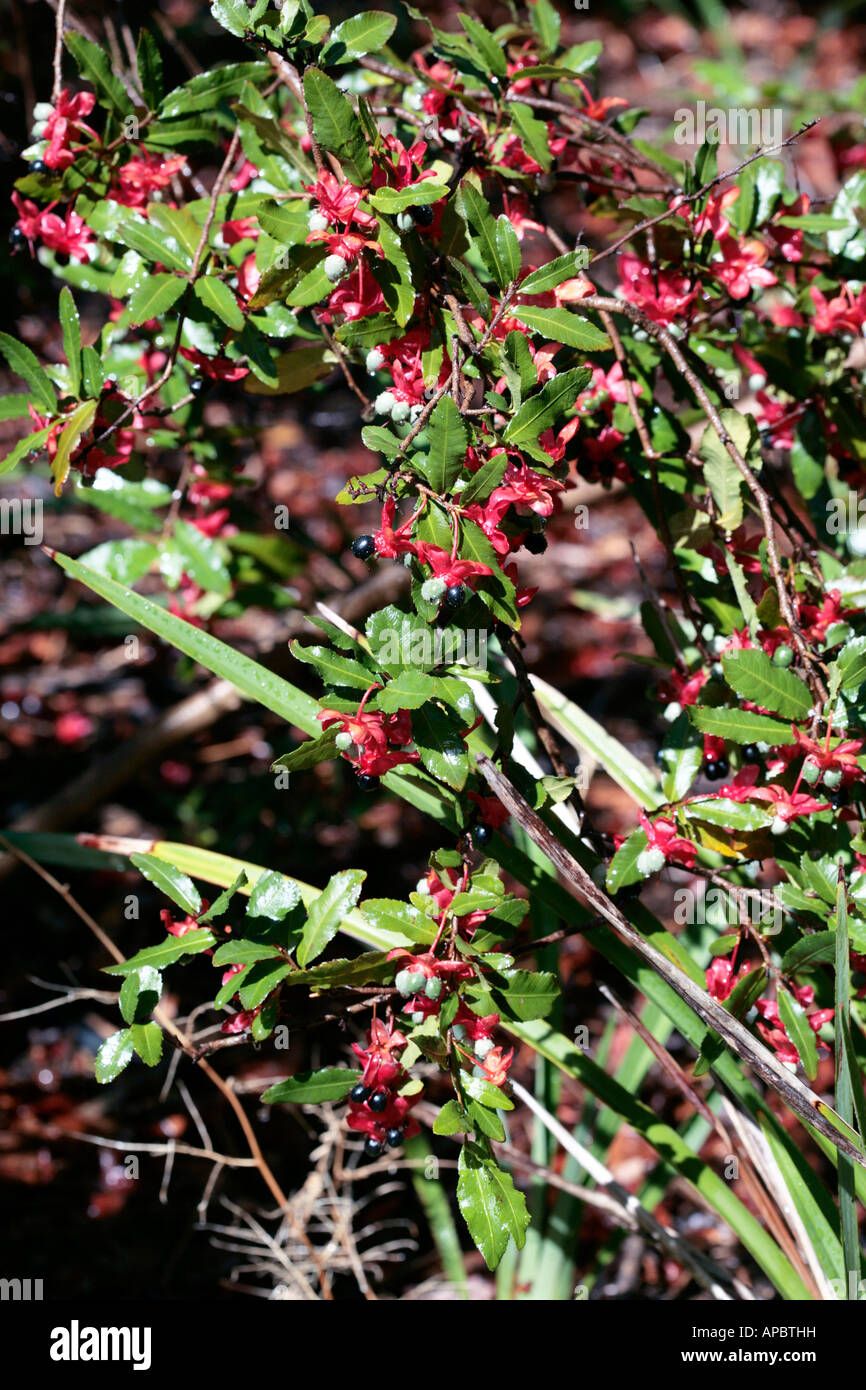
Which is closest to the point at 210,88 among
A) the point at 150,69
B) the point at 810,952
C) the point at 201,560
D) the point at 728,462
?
the point at 150,69

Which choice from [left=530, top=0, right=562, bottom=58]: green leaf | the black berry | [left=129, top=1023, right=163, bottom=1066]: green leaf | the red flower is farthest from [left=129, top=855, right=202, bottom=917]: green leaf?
[left=530, top=0, right=562, bottom=58]: green leaf

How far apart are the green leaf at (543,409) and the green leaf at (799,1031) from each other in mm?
588

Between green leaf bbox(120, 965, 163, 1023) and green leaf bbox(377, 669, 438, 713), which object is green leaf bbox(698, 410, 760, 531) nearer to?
green leaf bbox(377, 669, 438, 713)


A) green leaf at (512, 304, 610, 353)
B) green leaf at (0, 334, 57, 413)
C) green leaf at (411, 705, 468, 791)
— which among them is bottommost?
green leaf at (411, 705, 468, 791)

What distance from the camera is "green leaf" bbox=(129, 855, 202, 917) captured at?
1079 mm

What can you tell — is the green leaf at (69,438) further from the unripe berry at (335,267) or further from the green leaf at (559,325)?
the green leaf at (559,325)

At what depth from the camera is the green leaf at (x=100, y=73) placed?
121cm

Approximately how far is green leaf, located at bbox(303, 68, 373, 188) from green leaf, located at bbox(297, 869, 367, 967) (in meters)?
0.65

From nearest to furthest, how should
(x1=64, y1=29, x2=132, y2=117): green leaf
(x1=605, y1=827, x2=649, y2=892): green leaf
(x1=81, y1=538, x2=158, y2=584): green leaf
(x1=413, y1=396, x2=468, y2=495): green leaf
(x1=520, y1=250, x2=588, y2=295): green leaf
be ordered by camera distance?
(x1=413, y1=396, x2=468, y2=495): green leaf, (x1=520, y1=250, x2=588, y2=295): green leaf, (x1=605, y1=827, x2=649, y2=892): green leaf, (x1=64, y1=29, x2=132, y2=117): green leaf, (x1=81, y1=538, x2=158, y2=584): green leaf

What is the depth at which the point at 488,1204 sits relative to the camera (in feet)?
3.20

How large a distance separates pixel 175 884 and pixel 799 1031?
636 mm

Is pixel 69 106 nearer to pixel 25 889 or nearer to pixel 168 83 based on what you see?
pixel 168 83
